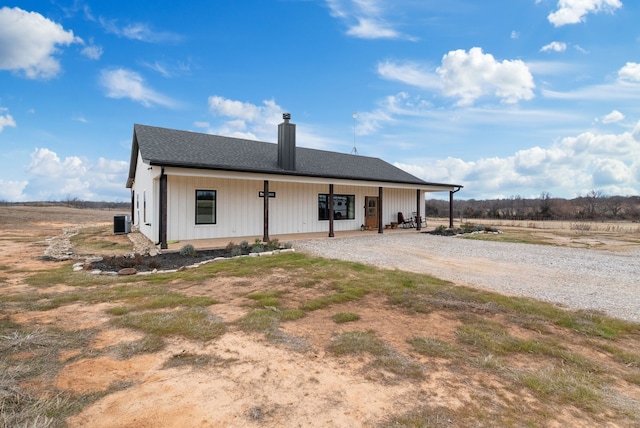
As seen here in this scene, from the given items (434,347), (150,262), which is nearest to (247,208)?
(150,262)

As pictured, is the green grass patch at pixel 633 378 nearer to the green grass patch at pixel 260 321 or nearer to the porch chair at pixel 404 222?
the green grass patch at pixel 260 321

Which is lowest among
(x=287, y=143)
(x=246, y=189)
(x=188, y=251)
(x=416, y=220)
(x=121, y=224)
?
(x=188, y=251)

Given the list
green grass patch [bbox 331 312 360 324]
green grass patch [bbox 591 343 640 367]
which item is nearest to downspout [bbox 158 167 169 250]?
green grass patch [bbox 331 312 360 324]

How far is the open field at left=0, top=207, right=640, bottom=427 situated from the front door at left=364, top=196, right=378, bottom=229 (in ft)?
38.1

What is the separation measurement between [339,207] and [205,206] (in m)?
6.73

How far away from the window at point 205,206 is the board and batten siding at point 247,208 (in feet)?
0.50

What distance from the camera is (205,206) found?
12266mm

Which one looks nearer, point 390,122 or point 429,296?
point 429,296

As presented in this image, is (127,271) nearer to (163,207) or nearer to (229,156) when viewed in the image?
(163,207)

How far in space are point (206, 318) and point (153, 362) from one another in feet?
3.87

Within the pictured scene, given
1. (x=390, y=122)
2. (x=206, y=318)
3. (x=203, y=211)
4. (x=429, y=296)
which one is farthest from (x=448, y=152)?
(x=206, y=318)

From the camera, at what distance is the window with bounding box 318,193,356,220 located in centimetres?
1555

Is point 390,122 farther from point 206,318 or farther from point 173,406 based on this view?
point 173,406

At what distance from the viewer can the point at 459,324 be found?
4.06m
